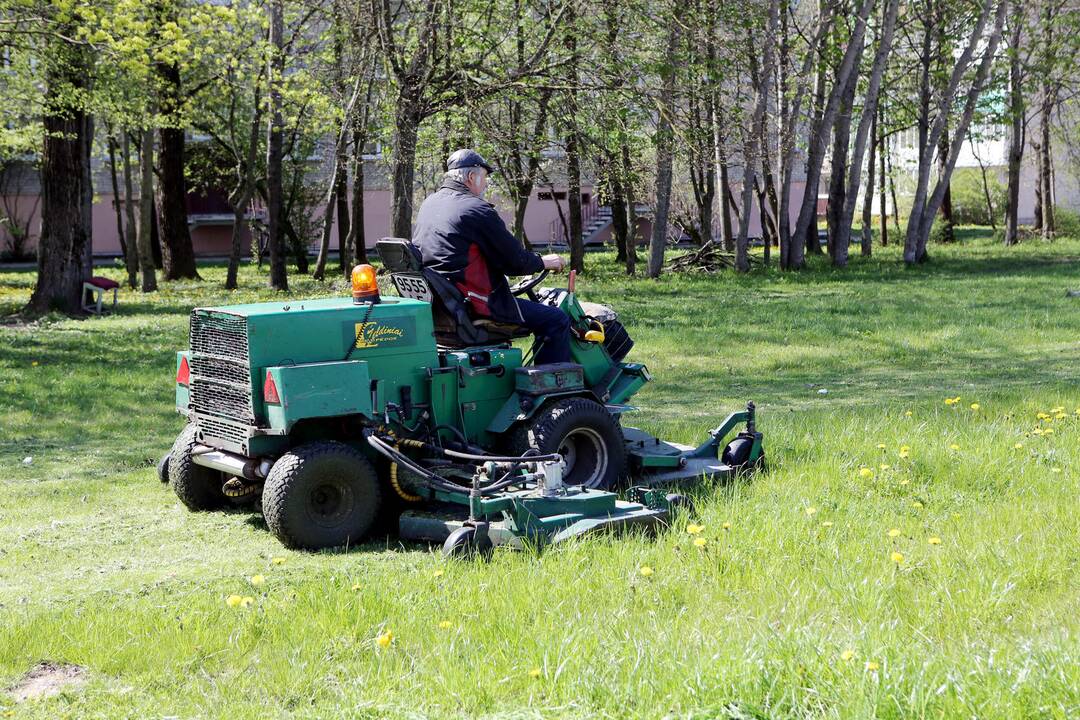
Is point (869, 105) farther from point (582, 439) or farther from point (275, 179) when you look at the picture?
point (582, 439)

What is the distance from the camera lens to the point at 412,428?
23.9 ft

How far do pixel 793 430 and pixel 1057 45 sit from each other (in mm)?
26604

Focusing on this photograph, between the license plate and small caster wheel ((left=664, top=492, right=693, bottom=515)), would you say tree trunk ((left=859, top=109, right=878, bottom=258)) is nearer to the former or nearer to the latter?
the license plate

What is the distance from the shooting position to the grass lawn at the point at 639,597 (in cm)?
425

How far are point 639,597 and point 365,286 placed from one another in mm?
2647

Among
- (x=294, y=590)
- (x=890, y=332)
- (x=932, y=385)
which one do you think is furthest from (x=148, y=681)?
(x=890, y=332)

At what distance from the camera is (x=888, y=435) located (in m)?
8.55

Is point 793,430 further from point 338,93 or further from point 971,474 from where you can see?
point 338,93

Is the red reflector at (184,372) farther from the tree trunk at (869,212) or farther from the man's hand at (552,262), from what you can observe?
the tree trunk at (869,212)

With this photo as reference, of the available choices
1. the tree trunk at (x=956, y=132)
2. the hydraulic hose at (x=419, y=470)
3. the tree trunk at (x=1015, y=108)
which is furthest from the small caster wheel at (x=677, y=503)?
the tree trunk at (x=1015, y=108)

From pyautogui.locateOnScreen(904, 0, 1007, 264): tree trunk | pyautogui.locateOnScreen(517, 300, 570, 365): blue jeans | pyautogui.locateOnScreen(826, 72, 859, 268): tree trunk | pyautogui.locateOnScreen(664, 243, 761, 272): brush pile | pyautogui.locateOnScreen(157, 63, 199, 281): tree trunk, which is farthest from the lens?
pyautogui.locateOnScreen(826, 72, 859, 268): tree trunk

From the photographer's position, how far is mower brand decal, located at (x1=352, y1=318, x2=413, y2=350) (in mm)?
7020

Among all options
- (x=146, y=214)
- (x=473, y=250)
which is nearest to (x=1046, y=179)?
(x=146, y=214)

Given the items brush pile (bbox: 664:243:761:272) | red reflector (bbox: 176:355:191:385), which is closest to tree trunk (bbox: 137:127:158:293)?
brush pile (bbox: 664:243:761:272)
